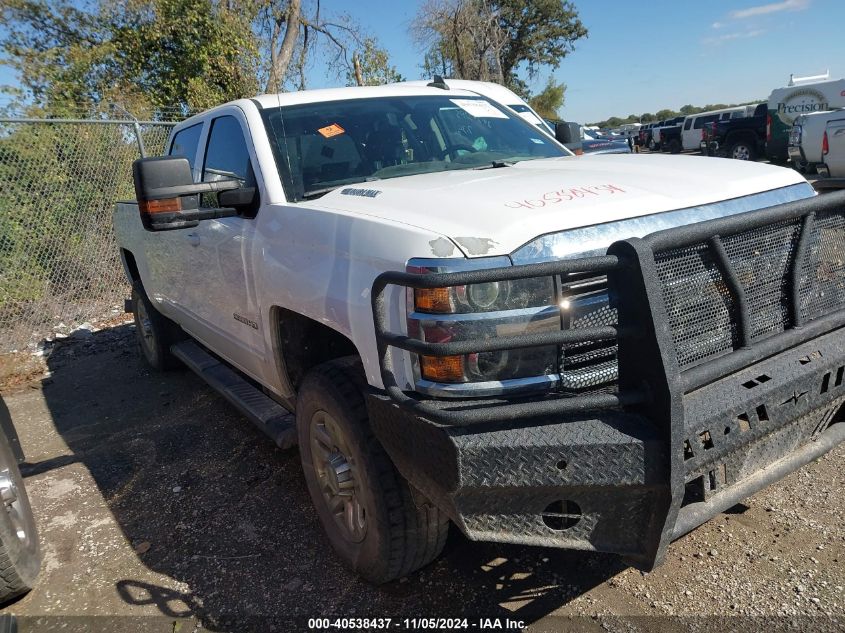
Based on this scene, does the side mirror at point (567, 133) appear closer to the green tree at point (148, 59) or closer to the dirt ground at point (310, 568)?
the dirt ground at point (310, 568)

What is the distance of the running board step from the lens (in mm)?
3184

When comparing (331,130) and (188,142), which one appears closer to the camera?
(331,130)

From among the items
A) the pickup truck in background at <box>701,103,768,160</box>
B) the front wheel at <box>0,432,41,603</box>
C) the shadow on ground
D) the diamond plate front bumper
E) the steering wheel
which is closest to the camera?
the diamond plate front bumper

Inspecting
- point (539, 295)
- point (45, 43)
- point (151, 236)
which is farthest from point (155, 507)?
point (45, 43)

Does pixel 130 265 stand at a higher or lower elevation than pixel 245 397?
higher

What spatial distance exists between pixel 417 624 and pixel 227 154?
2.62 metres

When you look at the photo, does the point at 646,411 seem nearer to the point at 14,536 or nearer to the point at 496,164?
the point at 496,164

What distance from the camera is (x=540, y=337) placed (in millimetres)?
1847

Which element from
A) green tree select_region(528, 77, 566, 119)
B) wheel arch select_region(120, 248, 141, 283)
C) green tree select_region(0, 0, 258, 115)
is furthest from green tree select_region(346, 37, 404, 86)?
green tree select_region(528, 77, 566, 119)

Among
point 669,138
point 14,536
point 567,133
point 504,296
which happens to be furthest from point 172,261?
point 669,138

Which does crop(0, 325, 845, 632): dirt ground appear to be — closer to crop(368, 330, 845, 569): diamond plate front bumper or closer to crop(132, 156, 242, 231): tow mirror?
crop(368, 330, 845, 569): diamond plate front bumper

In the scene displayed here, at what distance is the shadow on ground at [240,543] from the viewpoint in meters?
2.66

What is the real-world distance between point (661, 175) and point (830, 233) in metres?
0.67

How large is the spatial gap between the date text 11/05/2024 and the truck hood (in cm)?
144
